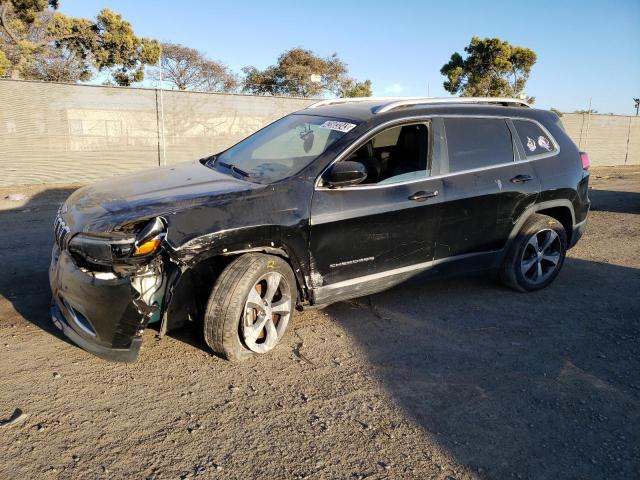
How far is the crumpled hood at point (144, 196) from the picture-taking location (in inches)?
125

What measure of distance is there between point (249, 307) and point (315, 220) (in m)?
0.77

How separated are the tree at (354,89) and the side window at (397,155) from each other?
3197 cm

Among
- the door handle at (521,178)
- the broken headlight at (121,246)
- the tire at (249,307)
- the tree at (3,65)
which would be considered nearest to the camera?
the broken headlight at (121,246)

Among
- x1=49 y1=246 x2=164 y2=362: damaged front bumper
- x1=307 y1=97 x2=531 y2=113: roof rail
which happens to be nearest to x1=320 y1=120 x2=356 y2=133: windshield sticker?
x1=307 y1=97 x2=531 y2=113: roof rail

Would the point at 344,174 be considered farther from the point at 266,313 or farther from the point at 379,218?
the point at 266,313

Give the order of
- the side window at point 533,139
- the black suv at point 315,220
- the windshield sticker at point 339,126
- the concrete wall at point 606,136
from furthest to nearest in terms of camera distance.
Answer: the concrete wall at point 606,136 < the side window at point 533,139 < the windshield sticker at point 339,126 < the black suv at point 315,220

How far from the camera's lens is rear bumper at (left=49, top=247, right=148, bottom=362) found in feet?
9.97

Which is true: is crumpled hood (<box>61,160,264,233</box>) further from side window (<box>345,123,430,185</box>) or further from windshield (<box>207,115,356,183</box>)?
side window (<box>345,123,430,185</box>)

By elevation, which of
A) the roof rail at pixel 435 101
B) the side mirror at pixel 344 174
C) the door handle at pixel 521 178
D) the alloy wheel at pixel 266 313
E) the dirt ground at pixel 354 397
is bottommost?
the dirt ground at pixel 354 397

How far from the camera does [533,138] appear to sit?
4984mm

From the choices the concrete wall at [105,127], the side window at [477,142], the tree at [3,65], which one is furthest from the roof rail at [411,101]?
the tree at [3,65]

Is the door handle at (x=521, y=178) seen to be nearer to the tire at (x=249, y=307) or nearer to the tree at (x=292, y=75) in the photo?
the tire at (x=249, y=307)

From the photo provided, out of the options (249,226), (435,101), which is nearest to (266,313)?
(249,226)

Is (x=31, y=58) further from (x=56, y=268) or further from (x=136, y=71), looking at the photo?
(x=56, y=268)
